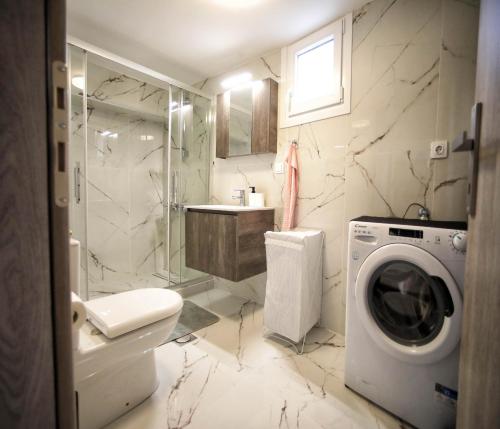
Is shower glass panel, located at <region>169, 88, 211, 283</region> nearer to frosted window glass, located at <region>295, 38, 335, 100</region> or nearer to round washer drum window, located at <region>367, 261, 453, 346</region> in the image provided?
frosted window glass, located at <region>295, 38, 335, 100</region>

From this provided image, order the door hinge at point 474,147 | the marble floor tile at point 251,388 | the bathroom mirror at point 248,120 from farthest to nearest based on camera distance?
the bathroom mirror at point 248,120 → the marble floor tile at point 251,388 → the door hinge at point 474,147

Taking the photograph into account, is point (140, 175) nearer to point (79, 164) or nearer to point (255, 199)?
point (79, 164)

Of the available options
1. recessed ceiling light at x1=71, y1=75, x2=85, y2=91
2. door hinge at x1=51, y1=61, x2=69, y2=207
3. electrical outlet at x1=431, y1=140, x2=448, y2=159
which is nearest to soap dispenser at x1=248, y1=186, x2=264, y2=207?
electrical outlet at x1=431, y1=140, x2=448, y2=159

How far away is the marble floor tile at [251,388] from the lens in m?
1.09

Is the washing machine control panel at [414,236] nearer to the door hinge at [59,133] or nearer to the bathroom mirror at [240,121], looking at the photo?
the door hinge at [59,133]

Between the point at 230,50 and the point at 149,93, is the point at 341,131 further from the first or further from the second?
the point at 149,93

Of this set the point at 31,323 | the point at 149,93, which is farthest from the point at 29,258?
the point at 149,93

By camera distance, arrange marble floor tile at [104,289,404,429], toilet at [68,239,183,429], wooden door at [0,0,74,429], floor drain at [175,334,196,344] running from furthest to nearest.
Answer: floor drain at [175,334,196,344] < marble floor tile at [104,289,404,429] < toilet at [68,239,183,429] < wooden door at [0,0,74,429]

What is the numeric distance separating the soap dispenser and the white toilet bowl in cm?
113

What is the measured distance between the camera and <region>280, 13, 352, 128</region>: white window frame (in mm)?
1678

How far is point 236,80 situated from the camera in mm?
2338

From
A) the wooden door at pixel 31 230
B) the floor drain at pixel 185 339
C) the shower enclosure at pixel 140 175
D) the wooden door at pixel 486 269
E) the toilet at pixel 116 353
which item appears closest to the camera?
the wooden door at pixel 31 230

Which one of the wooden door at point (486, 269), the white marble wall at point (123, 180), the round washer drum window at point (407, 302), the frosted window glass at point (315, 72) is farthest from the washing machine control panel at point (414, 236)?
the white marble wall at point (123, 180)

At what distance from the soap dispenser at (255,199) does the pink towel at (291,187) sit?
10.3 inches
